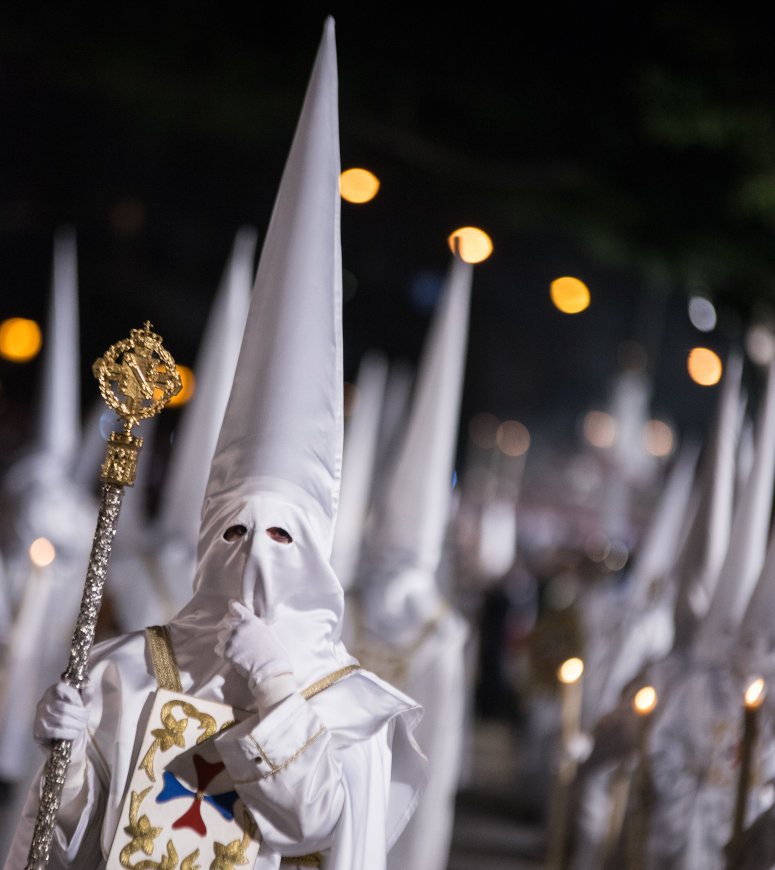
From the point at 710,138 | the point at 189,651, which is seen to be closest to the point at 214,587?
the point at 189,651

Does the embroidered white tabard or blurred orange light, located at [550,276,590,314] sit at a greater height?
A: blurred orange light, located at [550,276,590,314]

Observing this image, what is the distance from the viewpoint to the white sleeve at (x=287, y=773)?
288 cm

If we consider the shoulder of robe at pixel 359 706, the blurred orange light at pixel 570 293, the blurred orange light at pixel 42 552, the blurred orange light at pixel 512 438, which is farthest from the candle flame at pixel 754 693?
the blurred orange light at pixel 512 438

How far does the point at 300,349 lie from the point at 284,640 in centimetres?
84

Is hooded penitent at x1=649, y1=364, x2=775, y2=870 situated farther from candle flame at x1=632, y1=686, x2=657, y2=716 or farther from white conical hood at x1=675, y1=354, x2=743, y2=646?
white conical hood at x1=675, y1=354, x2=743, y2=646

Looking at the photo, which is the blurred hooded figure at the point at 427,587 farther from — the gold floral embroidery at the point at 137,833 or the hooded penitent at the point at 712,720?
the gold floral embroidery at the point at 137,833

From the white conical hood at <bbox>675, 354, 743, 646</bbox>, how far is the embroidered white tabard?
374cm

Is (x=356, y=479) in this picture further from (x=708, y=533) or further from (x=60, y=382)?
(x=708, y=533)

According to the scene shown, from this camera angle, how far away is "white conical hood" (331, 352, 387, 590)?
8.97 metres

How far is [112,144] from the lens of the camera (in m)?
12.8

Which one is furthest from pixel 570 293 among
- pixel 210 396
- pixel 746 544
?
pixel 746 544

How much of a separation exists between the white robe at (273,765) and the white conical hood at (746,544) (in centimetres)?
299

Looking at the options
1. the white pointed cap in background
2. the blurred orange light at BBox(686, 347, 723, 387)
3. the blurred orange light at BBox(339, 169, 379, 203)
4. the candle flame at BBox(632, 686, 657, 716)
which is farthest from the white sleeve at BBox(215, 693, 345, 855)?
the blurred orange light at BBox(686, 347, 723, 387)

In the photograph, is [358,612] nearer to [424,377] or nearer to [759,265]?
[424,377]
